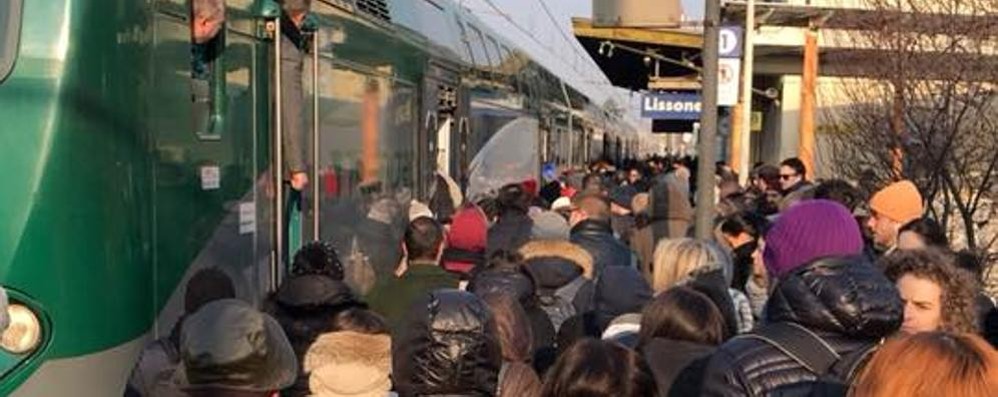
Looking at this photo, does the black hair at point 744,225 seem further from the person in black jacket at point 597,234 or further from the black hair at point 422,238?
the black hair at point 422,238

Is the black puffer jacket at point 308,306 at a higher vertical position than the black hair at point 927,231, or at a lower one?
lower

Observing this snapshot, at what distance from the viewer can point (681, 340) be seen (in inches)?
182

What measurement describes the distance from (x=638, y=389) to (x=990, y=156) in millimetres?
8267

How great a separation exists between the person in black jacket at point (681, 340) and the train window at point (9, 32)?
2245mm

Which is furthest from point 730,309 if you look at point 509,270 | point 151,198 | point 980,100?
point 980,100

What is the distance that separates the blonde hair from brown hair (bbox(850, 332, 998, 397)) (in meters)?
2.89

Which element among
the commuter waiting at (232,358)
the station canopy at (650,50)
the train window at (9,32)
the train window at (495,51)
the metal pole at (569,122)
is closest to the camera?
the commuter waiting at (232,358)

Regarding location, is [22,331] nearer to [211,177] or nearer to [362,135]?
[211,177]

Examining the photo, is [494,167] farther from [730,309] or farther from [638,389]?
[638,389]

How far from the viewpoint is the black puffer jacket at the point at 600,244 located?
804 cm

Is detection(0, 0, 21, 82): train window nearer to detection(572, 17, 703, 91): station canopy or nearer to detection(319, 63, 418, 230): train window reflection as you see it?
detection(319, 63, 418, 230): train window reflection

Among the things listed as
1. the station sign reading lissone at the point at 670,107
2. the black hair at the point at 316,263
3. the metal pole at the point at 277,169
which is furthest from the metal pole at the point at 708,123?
the station sign reading lissone at the point at 670,107

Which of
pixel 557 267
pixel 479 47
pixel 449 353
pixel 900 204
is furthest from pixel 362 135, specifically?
pixel 479 47

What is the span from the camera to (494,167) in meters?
15.1
